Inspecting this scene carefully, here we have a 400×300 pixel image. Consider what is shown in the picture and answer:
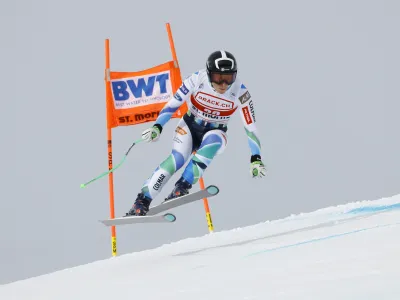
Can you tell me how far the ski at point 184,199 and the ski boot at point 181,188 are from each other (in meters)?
0.08

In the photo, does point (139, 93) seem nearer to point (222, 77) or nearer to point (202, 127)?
point (202, 127)

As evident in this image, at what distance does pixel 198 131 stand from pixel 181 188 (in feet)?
2.39

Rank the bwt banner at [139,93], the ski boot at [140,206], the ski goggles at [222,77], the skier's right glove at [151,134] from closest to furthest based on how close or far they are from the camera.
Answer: the ski goggles at [222,77] < the skier's right glove at [151,134] < the ski boot at [140,206] < the bwt banner at [139,93]

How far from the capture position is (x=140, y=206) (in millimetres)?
9445

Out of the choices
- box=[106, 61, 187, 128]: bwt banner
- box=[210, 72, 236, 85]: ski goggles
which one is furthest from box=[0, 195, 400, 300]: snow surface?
box=[106, 61, 187, 128]: bwt banner

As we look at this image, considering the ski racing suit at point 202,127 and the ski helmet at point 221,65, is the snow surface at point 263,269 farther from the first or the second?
the ski helmet at point 221,65

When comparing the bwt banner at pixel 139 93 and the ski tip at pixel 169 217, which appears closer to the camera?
the ski tip at pixel 169 217

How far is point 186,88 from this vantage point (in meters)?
9.48

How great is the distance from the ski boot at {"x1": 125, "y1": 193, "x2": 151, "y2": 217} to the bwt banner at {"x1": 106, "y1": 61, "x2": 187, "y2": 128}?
2.43 meters

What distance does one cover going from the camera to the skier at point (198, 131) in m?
9.34
